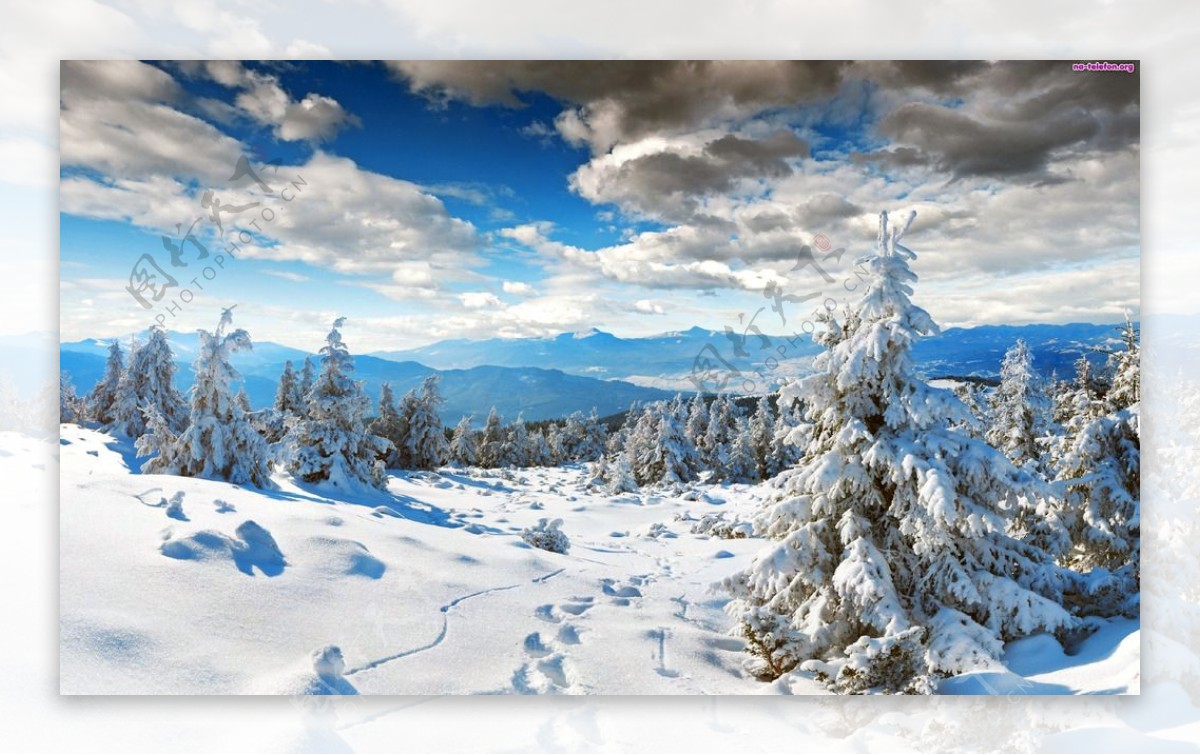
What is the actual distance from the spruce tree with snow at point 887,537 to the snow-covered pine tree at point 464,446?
9.72ft

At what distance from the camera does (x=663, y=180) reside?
591cm

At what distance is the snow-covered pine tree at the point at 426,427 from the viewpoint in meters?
6.50

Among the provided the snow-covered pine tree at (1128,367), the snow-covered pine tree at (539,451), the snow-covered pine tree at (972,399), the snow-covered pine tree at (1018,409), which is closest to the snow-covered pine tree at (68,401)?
the snow-covered pine tree at (539,451)

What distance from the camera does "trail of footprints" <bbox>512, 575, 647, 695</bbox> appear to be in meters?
5.57

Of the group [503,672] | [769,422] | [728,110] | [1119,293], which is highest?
[728,110]

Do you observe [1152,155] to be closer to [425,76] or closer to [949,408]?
[949,408]

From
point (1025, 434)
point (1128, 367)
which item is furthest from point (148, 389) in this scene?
point (1025, 434)

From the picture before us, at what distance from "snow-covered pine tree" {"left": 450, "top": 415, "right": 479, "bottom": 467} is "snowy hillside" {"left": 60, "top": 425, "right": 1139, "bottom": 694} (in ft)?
3.40

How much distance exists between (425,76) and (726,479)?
16.7 feet

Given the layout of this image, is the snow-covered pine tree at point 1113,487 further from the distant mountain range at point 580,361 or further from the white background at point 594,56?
the distant mountain range at point 580,361

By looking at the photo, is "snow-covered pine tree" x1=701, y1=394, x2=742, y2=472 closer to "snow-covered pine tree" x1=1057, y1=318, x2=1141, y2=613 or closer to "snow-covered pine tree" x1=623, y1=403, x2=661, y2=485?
"snow-covered pine tree" x1=623, y1=403, x2=661, y2=485

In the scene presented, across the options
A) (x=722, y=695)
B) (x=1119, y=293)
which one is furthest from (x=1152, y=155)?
(x=722, y=695)

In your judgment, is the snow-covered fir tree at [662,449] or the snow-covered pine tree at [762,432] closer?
the snow-covered pine tree at [762,432]

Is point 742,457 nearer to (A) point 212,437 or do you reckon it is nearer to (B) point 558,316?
(B) point 558,316
